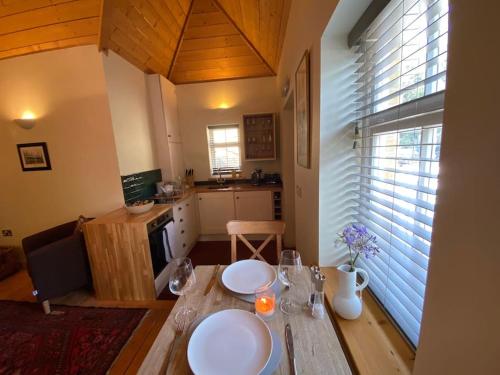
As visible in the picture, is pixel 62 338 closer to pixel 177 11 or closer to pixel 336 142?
pixel 336 142

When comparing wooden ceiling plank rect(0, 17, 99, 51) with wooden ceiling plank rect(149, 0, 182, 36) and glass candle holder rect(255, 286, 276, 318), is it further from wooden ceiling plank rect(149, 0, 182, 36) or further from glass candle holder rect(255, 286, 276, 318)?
glass candle holder rect(255, 286, 276, 318)

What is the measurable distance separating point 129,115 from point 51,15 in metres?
1.08

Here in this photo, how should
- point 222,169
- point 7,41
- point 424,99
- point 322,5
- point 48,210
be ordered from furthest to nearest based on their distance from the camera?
point 222,169, point 48,210, point 7,41, point 322,5, point 424,99

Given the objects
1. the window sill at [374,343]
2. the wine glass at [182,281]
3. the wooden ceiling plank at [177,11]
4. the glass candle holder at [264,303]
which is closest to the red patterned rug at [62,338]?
the wine glass at [182,281]

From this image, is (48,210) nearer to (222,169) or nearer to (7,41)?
(7,41)

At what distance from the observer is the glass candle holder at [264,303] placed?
2.88 feet

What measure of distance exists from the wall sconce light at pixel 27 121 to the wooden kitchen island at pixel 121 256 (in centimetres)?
162

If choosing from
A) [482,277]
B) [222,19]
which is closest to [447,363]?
[482,277]

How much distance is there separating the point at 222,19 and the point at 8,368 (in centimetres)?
402

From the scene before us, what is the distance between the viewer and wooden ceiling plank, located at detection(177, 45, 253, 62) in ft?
10.4

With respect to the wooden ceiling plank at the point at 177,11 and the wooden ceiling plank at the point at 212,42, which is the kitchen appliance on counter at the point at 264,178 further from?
the wooden ceiling plank at the point at 177,11

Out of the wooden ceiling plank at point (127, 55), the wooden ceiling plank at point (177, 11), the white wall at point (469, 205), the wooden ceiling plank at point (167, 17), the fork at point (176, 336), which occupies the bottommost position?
the fork at point (176, 336)

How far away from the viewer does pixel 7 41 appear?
90.8 inches

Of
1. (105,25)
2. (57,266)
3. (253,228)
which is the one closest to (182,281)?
(253,228)
